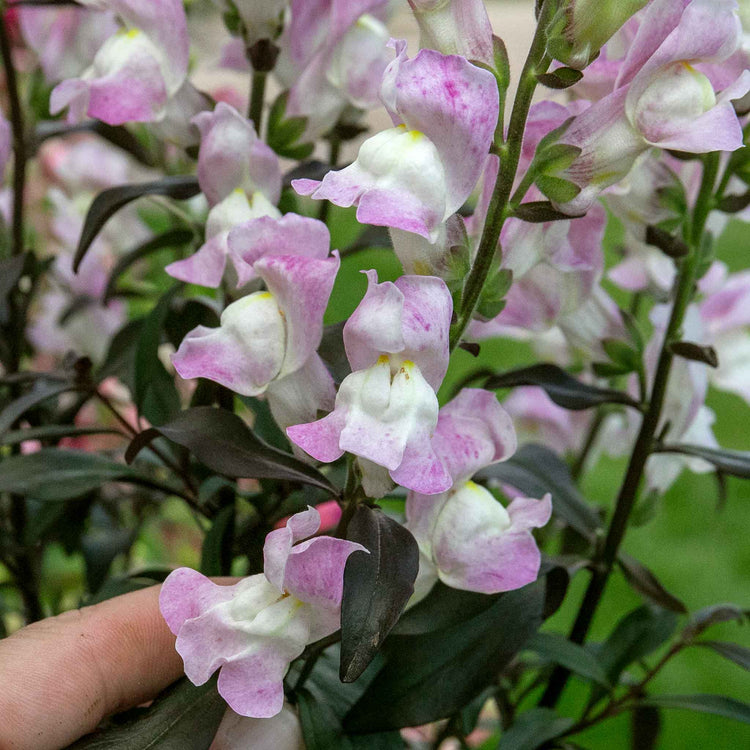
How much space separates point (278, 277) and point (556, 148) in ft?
0.39

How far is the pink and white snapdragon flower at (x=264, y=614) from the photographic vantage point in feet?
1.13

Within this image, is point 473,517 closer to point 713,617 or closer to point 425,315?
point 425,315

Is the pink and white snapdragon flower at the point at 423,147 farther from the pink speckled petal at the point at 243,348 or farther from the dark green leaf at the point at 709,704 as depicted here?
the dark green leaf at the point at 709,704

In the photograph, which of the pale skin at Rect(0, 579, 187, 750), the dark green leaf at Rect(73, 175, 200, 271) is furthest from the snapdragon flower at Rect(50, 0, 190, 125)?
the pale skin at Rect(0, 579, 187, 750)

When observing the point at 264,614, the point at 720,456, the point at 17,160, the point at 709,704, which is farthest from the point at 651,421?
the point at 17,160

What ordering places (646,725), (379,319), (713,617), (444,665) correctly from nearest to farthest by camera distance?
(379,319), (444,665), (713,617), (646,725)

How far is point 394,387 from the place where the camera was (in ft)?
1.14

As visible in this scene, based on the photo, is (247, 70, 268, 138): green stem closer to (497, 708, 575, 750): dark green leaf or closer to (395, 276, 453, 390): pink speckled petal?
(395, 276, 453, 390): pink speckled petal

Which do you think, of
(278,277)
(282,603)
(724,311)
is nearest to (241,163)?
(278,277)

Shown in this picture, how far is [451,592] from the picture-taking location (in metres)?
0.42

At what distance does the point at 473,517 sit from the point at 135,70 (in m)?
0.28

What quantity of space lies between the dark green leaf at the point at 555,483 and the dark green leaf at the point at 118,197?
234 millimetres

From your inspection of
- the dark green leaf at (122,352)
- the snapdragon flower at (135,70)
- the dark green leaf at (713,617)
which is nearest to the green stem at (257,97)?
the snapdragon flower at (135,70)

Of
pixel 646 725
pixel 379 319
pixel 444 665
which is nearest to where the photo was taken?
pixel 379 319
